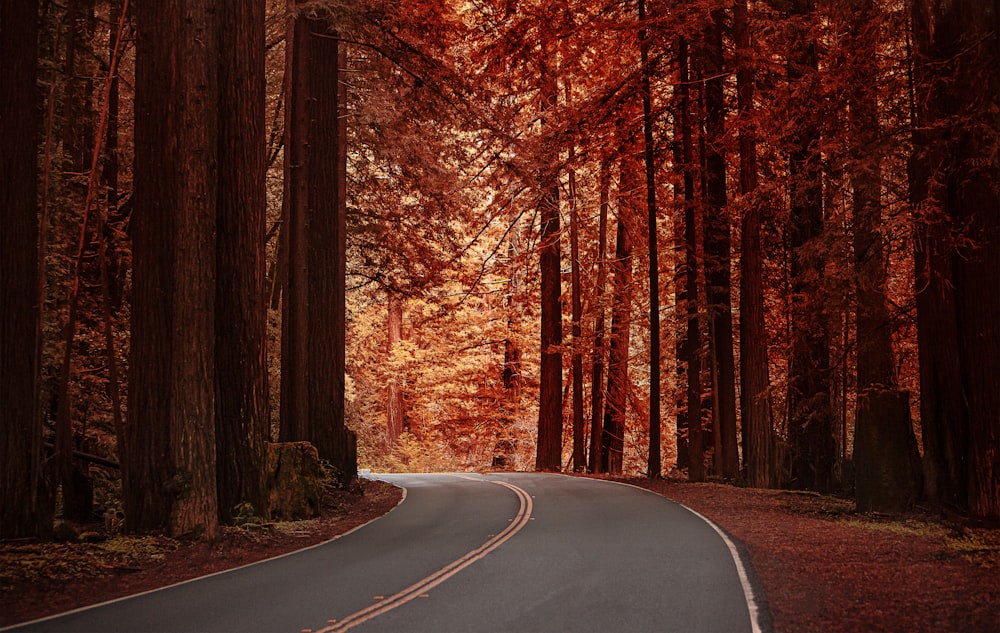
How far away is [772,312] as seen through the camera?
1064 inches

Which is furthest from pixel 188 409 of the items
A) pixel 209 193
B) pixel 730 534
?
pixel 730 534

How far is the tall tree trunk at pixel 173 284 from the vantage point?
12.8 m

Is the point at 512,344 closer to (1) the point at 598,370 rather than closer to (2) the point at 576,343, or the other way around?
(1) the point at 598,370

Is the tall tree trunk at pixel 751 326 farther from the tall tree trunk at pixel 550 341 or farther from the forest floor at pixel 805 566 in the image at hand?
the tall tree trunk at pixel 550 341

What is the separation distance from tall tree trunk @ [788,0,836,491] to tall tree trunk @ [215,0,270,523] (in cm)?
985

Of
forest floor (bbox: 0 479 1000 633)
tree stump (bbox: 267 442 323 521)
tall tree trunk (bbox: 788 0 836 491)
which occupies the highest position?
tall tree trunk (bbox: 788 0 836 491)

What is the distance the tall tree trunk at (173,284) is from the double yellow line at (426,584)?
4.11 metres

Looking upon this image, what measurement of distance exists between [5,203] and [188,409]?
3.90m

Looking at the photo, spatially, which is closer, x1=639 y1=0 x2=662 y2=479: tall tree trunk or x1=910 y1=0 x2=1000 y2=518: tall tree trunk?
x1=910 y1=0 x2=1000 y2=518: tall tree trunk

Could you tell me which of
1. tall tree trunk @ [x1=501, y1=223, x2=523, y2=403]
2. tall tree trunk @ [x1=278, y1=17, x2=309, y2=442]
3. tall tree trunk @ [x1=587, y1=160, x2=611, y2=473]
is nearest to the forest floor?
tall tree trunk @ [x1=278, y1=17, x2=309, y2=442]

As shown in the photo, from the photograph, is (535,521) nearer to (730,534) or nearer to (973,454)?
(730,534)

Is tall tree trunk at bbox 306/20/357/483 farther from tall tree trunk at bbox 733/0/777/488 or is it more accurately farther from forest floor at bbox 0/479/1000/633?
tall tree trunk at bbox 733/0/777/488

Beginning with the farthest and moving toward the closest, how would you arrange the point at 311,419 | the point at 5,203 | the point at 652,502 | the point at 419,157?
the point at 419,157 → the point at 311,419 → the point at 652,502 → the point at 5,203

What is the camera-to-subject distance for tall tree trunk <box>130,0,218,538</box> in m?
12.8
